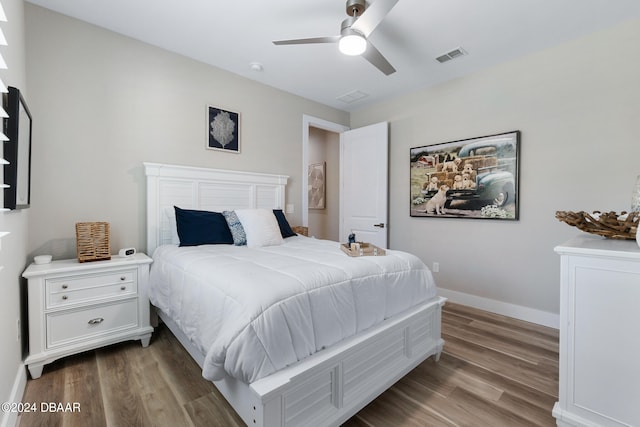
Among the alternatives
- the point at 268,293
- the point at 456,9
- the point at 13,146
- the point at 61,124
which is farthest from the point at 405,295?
the point at 61,124

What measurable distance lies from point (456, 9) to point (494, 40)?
0.68 m

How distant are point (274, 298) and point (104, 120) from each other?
2.35 metres

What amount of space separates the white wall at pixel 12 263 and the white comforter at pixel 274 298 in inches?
29.7

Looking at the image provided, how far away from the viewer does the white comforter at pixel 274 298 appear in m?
1.23

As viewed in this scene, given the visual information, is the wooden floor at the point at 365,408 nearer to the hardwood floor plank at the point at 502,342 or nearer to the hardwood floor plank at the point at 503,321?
the hardwood floor plank at the point at 502,342

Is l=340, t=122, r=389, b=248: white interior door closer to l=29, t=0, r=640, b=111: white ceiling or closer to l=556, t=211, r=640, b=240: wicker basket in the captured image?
l=29, t=0, r=640, b=111: white ceiling

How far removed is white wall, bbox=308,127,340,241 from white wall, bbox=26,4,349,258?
224 centimetres

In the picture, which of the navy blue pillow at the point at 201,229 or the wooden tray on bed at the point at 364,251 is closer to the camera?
the wooden tray on bed at the point at 364,251

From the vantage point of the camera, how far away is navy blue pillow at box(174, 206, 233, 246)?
8.17 ft

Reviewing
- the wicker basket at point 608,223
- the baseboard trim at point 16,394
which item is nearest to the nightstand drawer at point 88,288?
the baseboard trim at point 16,394

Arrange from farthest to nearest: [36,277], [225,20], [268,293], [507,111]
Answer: [507,111], [225,20], [36,277], [268,293]

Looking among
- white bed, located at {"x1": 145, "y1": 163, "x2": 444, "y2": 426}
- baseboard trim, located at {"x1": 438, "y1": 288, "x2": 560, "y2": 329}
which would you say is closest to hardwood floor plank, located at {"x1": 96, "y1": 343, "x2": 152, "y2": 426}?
Answer: white bed, located at {"x1": 145, "y1": 163, "x2": 444, "y2": 426}

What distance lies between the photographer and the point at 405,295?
1900 mm

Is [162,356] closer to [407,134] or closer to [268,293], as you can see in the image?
[268,293]
